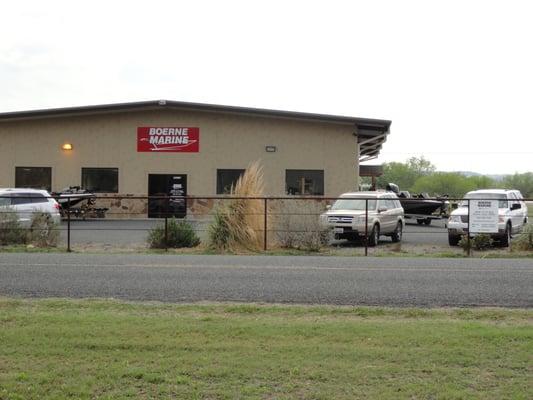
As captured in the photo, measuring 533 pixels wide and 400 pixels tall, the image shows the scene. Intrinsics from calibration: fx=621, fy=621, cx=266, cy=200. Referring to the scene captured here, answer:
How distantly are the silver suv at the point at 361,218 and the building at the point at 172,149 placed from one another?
10.9m

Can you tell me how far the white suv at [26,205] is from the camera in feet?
57.3

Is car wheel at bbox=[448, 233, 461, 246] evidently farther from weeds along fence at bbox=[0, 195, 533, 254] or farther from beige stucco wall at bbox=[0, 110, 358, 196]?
beige stucco wall at bbox=[0, 110, 358, 196]

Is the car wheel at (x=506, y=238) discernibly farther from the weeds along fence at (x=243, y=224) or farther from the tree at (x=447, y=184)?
the tree at (x=447, y=184)

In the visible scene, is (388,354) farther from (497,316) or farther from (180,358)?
(497,316)

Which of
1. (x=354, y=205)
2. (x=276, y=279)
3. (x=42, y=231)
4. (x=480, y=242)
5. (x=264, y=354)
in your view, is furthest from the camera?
(x=354, y=205)

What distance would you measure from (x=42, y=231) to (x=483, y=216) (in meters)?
12.0

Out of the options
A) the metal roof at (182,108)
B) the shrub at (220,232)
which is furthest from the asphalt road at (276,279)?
the metal roof at (182,108)

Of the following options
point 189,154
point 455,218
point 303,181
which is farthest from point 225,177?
point 455,218

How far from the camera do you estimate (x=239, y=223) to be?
1666 cm

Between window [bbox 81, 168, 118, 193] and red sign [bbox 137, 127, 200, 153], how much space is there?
6.26 ft

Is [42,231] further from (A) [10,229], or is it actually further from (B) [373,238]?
(B) [373,238]

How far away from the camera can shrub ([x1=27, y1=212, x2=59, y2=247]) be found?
17328 millimetres

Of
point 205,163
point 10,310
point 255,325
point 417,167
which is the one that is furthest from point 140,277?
point 417,167

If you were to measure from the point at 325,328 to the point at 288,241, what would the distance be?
1016 centimetres
